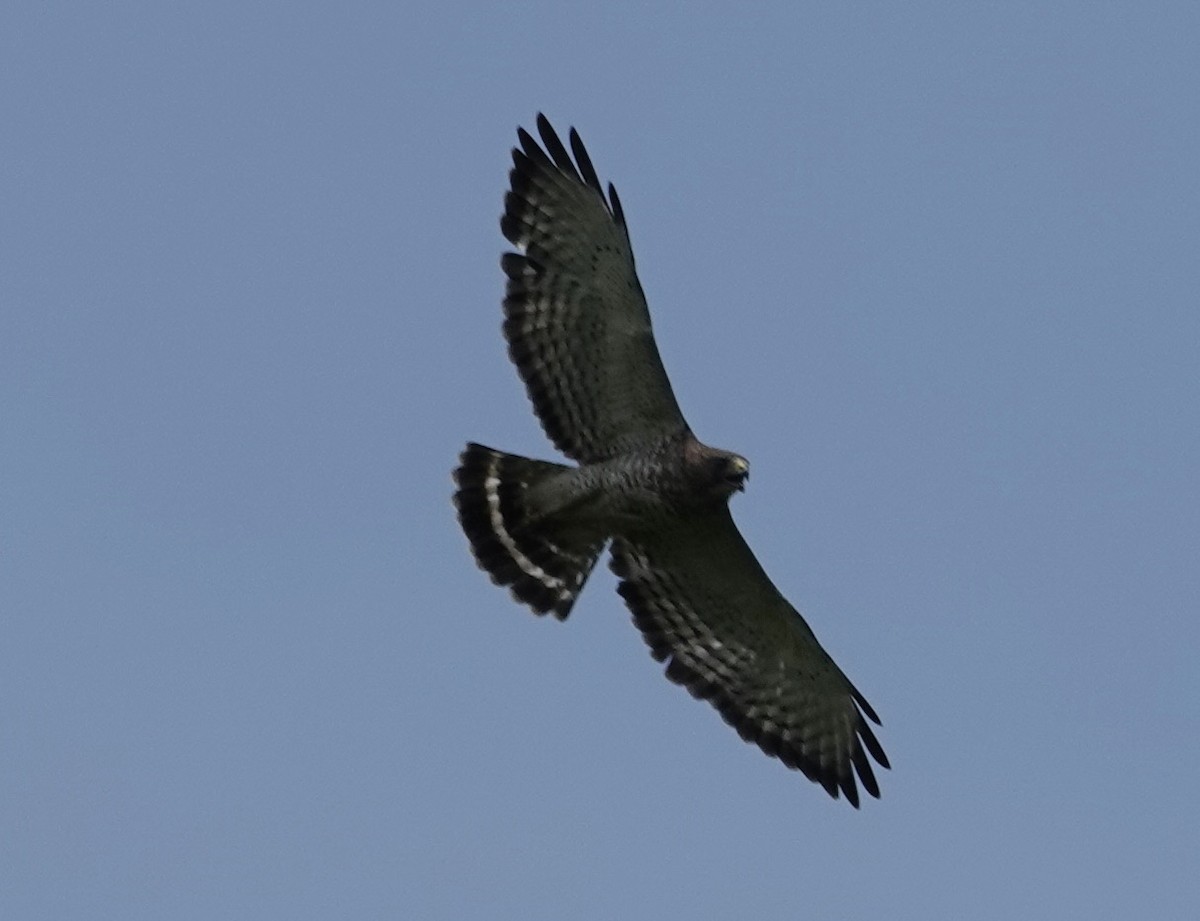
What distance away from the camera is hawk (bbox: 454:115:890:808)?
15.1 m

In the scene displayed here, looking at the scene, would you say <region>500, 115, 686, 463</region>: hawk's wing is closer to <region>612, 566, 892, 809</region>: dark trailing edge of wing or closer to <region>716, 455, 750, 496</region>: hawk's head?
<region>716, 455, 750, 496</region>: hawk's head

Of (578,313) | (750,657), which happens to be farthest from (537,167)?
(750,657)

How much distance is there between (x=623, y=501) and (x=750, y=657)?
1.55m

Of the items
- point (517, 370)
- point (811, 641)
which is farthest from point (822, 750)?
point (517, 370)

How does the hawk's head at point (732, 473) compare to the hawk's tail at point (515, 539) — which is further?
the hawk's tail at point (515, 539)

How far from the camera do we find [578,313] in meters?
15.2

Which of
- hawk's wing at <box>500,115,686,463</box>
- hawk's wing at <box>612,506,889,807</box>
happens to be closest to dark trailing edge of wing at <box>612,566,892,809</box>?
hawk's wing at <box>612,506,889,807</box>

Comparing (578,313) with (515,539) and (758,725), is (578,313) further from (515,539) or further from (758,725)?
(758,725)

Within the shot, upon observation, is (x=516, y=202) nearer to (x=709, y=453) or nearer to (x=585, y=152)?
(x=585, y=152)

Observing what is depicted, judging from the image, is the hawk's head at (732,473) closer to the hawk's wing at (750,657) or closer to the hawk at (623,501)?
the hawk at (623,501)

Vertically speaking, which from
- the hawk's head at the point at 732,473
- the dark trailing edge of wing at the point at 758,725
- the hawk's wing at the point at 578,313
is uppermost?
the hawk's wing at the point at 578,313

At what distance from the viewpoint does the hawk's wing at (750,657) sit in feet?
51.9

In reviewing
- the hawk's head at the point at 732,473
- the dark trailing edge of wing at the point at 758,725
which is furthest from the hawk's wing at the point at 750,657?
the hawk's head at the point at 732,473

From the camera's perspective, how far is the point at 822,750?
16.3 meters
